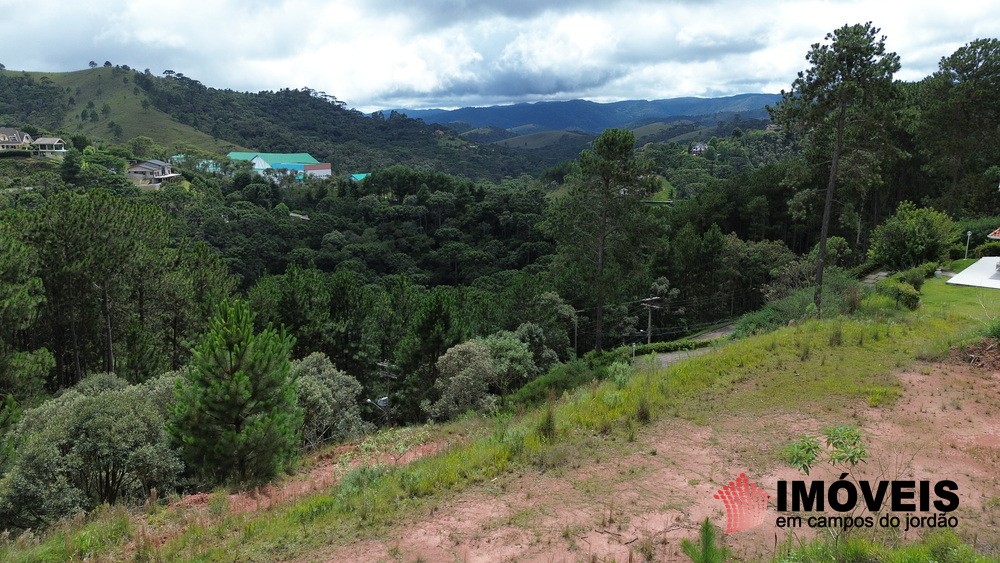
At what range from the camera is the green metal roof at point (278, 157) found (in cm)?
11362

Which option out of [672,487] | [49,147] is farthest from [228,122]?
[672,487]

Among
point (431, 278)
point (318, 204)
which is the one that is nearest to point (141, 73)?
point (318, 204)

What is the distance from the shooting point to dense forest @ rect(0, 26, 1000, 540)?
9.27m

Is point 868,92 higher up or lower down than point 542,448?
higher up

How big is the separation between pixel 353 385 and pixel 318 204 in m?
61.5

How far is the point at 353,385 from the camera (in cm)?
1659

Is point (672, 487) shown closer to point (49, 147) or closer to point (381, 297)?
point (381, 297)

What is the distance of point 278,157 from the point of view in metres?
122

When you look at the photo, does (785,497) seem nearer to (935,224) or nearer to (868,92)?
(868,92)

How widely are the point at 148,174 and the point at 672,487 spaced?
3308 inches

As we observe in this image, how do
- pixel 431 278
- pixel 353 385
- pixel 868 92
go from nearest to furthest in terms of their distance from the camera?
pixel 868 92, pixel 353 385, pixel 431 278

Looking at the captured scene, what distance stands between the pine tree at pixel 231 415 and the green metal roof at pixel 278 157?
113 metres

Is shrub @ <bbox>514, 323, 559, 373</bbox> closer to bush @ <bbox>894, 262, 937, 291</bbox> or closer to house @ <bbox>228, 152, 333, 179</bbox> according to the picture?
bush @ <bbox>894, 262, 937, 291</bbox>

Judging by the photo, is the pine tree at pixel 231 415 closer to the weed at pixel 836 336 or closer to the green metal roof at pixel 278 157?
the weed at pixel 836 336
